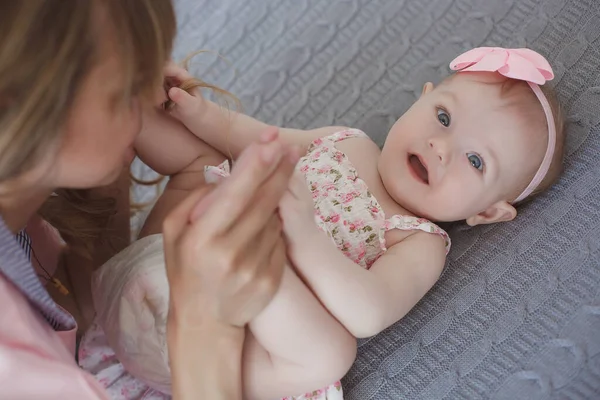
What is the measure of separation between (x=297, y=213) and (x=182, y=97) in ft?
1.11

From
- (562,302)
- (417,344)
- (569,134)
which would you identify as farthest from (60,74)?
(569,134)

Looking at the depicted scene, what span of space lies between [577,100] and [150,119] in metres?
0.68

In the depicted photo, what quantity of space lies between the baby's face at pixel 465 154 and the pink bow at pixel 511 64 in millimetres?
22

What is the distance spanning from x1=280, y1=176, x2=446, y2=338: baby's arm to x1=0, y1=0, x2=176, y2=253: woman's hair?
24cm

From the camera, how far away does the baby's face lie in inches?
37.9

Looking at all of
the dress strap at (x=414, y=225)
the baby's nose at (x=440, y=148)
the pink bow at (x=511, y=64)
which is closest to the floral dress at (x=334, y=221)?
the dress strap at (x=414, y=225)

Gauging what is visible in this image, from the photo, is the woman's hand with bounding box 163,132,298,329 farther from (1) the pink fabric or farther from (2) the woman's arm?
(1) the pink fabric

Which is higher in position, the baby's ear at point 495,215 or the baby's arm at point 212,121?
the baby's ear at point 495,215

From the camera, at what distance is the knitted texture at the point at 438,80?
0.82 meters

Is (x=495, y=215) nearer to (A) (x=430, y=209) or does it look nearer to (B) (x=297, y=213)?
(A) (x=430, y=209)

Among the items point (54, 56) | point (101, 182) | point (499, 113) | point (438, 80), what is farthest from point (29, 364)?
point (438, 80)

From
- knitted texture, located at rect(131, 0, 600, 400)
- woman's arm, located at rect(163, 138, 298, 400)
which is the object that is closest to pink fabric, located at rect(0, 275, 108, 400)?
woman's arm, located at rect(163, 138, 298, 400)

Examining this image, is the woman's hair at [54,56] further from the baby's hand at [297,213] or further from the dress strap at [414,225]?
the dress strap at [414,225]

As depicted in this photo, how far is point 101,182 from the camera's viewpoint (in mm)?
704
